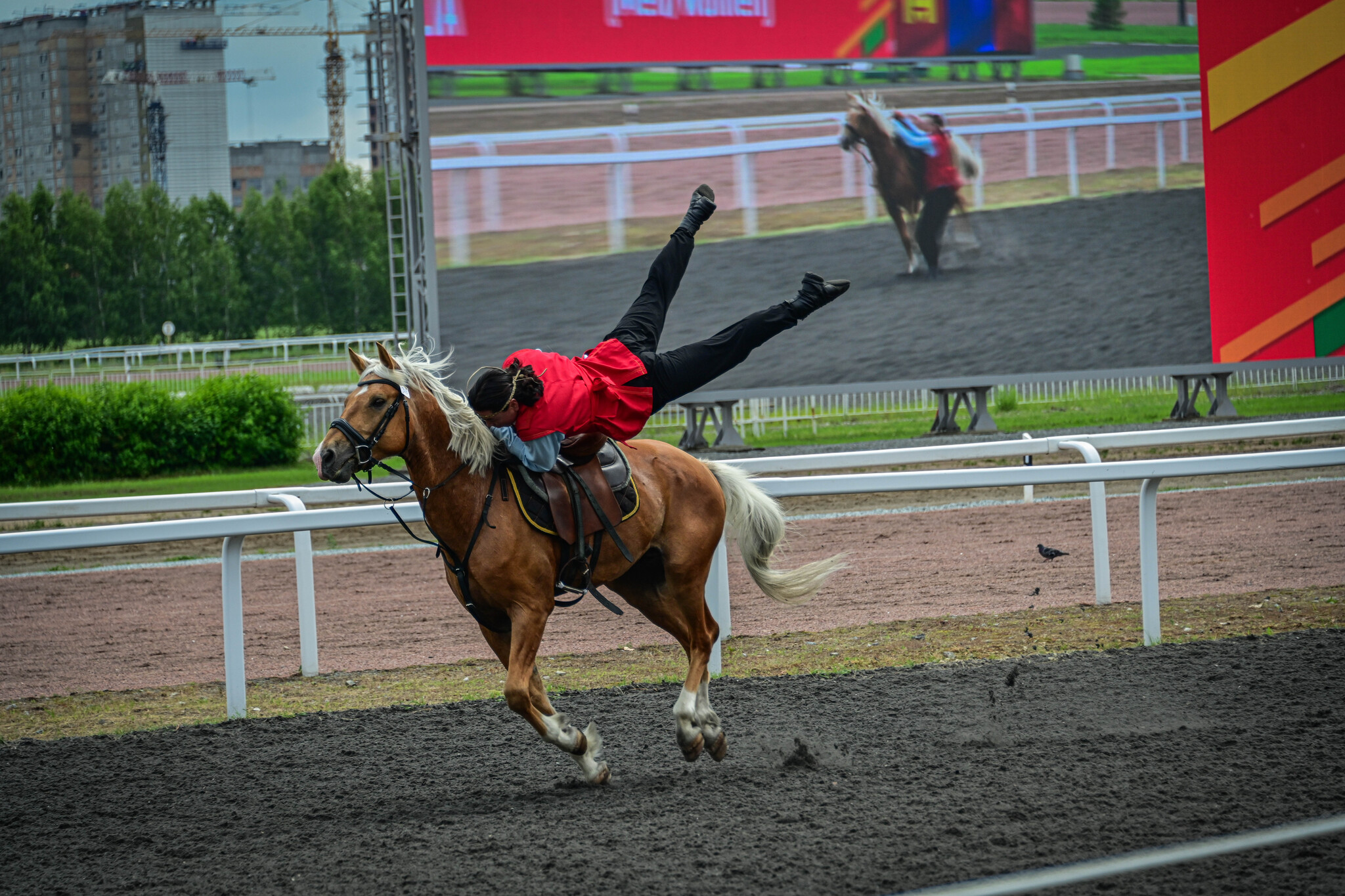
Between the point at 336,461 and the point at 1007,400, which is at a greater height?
the point at 336,461

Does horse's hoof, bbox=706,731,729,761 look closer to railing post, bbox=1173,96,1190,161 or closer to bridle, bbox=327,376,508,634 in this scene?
bridle, bbox=327,376,508,634

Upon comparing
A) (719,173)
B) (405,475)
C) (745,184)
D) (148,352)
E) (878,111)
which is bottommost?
(405,475)

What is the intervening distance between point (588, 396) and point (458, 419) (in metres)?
0.47

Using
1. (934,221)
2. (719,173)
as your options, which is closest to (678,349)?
(719,173)

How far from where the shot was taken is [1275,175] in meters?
16.3

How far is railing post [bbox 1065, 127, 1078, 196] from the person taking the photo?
16.9m

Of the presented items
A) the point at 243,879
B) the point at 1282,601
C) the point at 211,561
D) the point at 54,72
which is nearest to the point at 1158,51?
the point at 1282,601

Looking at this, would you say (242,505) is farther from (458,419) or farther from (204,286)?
(204,286)

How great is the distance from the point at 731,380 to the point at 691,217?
37.8ft

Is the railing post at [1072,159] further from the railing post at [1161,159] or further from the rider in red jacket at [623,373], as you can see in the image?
the rider in red jacket at [623,373]

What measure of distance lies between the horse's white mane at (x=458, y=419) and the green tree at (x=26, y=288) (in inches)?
1577

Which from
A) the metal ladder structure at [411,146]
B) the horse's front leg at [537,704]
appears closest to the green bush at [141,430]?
the metal ladder structure at [411,146]

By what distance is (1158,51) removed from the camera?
56.5 ft

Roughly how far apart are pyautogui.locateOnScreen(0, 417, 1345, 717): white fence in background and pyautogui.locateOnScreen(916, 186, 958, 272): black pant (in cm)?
907
